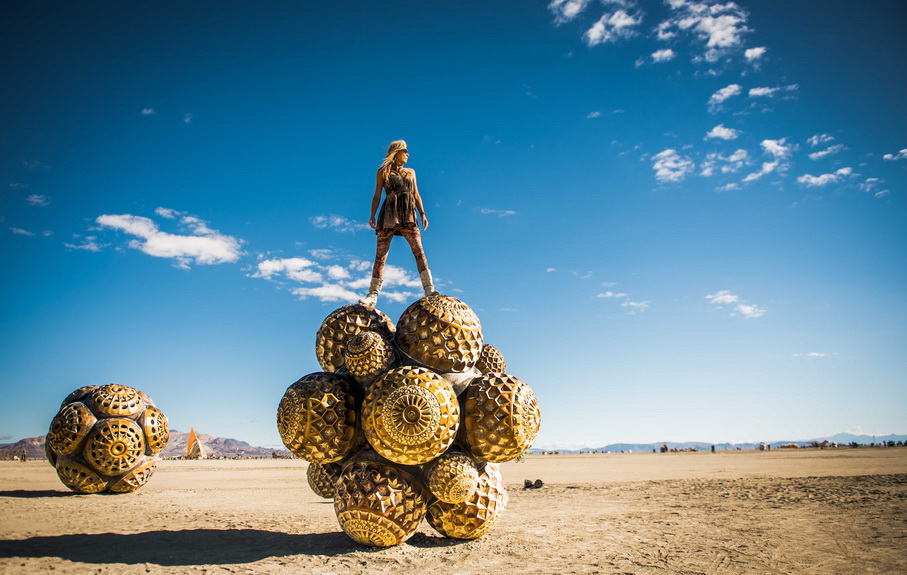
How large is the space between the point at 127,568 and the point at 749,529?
381 inches

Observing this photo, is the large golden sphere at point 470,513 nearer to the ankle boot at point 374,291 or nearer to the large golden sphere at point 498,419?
the large golden sphere at point 498,419

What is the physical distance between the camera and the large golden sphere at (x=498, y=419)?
7.05 meters

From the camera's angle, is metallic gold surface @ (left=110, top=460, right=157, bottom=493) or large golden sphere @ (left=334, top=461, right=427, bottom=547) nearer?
large golden sphere @ (left=334, top=461, right=427, bottom=547)

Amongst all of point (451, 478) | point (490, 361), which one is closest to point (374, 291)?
point (490, 361)

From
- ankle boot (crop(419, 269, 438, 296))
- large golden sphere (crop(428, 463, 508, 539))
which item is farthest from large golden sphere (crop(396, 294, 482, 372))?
large golden sphere (crop(428, 463, 508, 539))

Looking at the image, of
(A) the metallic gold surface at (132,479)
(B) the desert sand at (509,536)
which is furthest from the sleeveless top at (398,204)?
A: (A) the metallic gold surface at (132,479)

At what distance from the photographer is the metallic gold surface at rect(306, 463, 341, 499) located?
26.8ft

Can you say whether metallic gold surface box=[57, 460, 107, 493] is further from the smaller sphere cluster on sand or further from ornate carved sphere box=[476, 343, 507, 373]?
ornate carved sphere box=[476, 343, 507, 373]

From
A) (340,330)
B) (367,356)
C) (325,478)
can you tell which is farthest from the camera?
(325,478)

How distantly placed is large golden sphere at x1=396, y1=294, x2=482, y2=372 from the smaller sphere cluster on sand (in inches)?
0.6

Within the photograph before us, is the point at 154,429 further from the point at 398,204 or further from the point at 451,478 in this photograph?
the point at 451,478

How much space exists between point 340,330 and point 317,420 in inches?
61.1

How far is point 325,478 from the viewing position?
8.26 metres

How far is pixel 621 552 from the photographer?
23.9 ft
